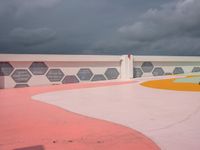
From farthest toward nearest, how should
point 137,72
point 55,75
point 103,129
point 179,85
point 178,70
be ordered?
1. point 178,70
2. point 137,72
3. point 55,75
4. point 179,85
5. point 103,129

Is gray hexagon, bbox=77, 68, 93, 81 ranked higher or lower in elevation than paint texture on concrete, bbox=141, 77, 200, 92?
higher

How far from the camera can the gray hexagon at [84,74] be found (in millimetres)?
15674

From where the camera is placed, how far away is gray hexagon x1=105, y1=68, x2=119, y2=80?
55.8 feet

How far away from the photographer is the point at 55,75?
14742 mm

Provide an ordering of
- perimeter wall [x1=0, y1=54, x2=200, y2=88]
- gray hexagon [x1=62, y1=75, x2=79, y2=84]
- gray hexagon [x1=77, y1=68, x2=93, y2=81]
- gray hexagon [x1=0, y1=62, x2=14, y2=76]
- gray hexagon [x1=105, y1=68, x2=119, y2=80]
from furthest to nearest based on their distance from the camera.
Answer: gray hexagon [x1=105, y1=68, x2=119, y2=80] < gray hexagon [x1=77, y1=68, x2=93, y2=81] < gray hexagon [x1=62, y1=75, x2=79, y2=84] < perimeter wall [x1=0, y1=54, x2=200, y2=88] < gray hexagon [x1=0, y1=62, x2=14, y2=76]

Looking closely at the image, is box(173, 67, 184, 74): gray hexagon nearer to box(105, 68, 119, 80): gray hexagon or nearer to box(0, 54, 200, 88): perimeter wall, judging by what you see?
box(0, 54, 200, 88): perimeter wall

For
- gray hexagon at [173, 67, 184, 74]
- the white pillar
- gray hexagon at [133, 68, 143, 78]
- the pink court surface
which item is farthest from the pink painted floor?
gray hexagon at [173, 67, 184, 74]

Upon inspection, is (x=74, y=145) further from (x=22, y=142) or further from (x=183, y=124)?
(x=183, y=124)

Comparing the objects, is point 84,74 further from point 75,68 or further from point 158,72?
point 158,72

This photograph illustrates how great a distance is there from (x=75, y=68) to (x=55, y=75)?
137 centimetres

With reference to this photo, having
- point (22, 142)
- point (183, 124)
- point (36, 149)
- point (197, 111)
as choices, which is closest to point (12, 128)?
point (22, 142)

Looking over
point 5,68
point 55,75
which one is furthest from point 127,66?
point 5,68

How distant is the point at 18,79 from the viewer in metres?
13.5

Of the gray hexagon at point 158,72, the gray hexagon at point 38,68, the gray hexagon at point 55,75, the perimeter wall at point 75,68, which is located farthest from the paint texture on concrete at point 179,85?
the gray hexagon at point 158,72
